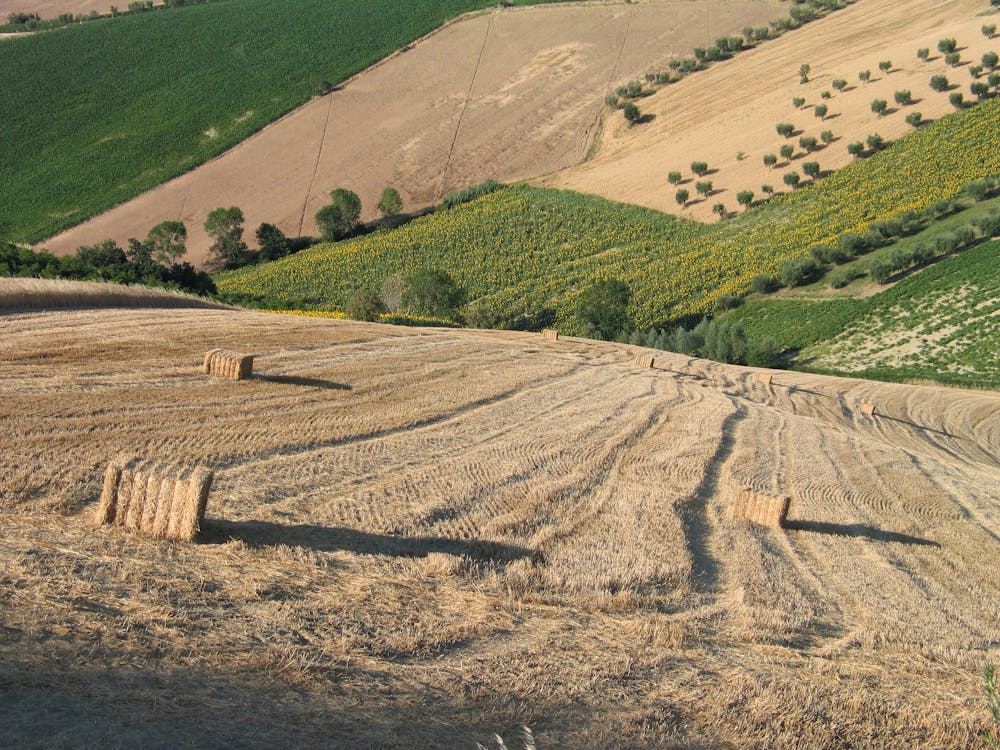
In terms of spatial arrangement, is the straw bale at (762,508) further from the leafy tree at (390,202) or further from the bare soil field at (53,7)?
the bare soil field at (53,7)

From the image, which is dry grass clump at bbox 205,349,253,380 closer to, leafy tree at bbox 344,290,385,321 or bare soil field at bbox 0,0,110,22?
leafy tree at bbox 344,290,385,321

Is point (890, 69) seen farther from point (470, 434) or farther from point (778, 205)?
point (470, 434)

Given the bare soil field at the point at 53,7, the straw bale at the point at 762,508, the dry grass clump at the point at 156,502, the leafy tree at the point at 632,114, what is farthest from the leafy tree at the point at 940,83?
the bare soil field at the point at 53,7

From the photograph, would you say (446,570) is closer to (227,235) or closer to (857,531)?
(857,531)

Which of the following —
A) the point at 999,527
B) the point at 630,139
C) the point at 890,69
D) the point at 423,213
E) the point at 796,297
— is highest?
the point at 890,69

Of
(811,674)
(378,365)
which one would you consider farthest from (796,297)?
(811,674)

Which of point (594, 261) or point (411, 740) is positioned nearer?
point (411, 740)
